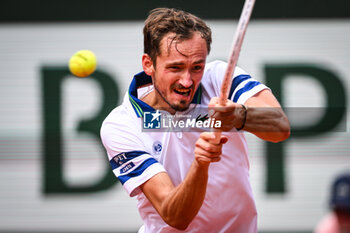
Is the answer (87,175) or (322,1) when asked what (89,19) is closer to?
(87,175)

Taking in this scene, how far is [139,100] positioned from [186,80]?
426mm

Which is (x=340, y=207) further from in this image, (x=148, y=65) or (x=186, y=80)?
(x=148, y=65)

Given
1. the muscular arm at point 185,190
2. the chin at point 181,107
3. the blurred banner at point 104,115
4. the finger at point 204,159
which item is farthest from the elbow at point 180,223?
the blurred banner at point 104,115

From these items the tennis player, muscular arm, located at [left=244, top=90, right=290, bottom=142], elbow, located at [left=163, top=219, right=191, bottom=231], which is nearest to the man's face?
the tennis player

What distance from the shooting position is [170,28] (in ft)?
10.5

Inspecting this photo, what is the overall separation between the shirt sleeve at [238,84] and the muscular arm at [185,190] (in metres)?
0.52

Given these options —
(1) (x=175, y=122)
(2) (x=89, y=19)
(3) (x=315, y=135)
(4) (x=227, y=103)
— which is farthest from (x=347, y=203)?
(2) (x=89, y=19)

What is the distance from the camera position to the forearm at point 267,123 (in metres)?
2.92

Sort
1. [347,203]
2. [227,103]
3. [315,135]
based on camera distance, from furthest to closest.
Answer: [315,135], [227,103], [347,203]

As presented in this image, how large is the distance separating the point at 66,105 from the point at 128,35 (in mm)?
1284

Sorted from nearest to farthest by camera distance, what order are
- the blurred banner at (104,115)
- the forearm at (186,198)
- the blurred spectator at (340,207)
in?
the blurred spectator at (340,207) → the forearm at (186,198) → the blurred banner at (104,115)

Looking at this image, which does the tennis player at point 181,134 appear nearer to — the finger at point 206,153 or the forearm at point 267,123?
the forearm at point 267,123

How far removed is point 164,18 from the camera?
3.29 metres

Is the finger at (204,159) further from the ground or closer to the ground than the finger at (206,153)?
closer to the ground
